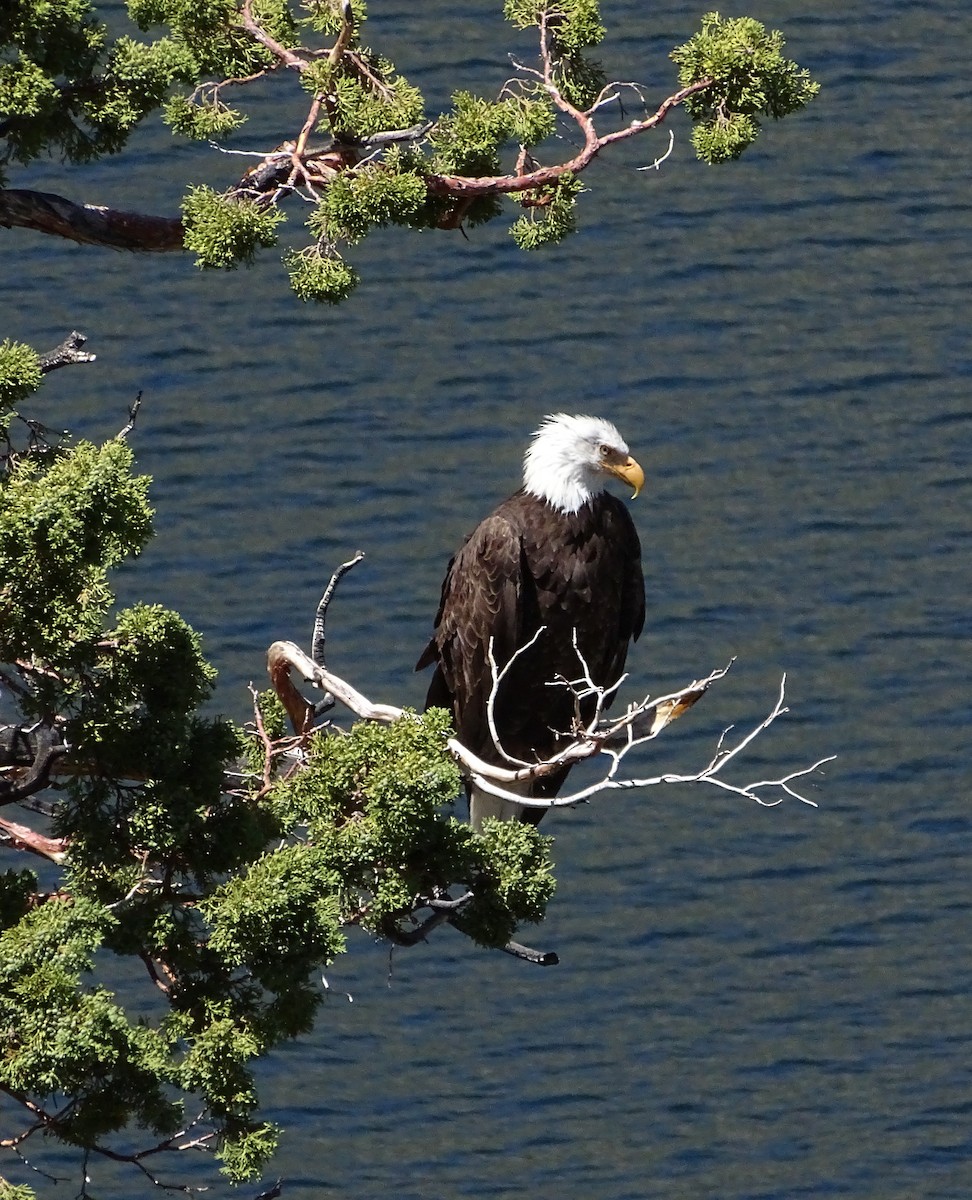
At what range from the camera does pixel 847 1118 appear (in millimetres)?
15695

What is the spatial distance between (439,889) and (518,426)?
12.5m

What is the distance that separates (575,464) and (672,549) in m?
9.57

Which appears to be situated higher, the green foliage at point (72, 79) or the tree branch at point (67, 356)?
the green foliage at point (72, 79)

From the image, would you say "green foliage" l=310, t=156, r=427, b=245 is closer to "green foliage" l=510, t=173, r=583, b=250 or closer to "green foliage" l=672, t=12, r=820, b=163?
"green foliage" l=510, t=173, r=583, b=250

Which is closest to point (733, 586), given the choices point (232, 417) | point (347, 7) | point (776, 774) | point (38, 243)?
point (776, 774)

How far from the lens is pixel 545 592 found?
8367 mm

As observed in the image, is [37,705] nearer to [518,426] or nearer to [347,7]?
[347,7]

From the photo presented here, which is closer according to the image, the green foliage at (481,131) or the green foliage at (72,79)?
the green foliage at (72,79)

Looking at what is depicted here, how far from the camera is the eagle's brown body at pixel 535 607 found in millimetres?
8289

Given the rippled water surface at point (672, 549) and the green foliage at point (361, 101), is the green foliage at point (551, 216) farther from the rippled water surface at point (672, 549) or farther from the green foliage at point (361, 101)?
the rippled water surface at point (672, 549)

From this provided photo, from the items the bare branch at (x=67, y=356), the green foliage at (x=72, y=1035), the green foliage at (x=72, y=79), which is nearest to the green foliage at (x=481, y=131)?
the green foliage at (x=72, y=79)

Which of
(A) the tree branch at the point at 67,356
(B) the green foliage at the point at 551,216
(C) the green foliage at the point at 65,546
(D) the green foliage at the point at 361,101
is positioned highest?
(D) the green foliage at the point at 361,101

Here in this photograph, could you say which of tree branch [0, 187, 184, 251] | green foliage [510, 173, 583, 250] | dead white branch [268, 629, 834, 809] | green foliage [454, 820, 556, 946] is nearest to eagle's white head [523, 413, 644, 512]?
dead white branch [268, 629, 834, 809]

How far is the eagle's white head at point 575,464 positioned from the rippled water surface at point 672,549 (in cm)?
762
